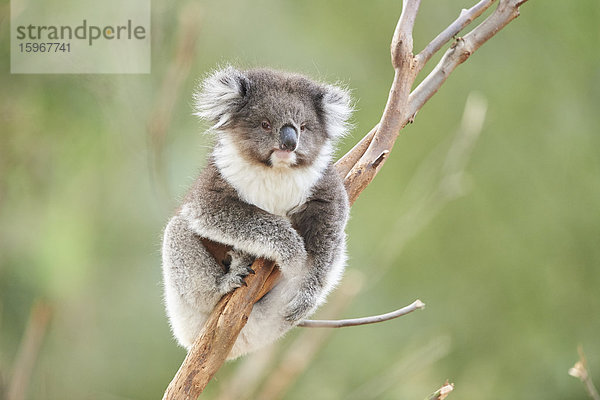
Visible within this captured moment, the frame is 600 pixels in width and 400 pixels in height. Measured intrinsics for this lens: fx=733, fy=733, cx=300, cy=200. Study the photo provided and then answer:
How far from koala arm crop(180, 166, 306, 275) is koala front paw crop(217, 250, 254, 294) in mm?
64

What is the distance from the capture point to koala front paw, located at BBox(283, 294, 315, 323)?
262 cm

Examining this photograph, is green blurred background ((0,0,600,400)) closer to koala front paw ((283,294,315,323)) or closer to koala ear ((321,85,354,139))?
koala ear ((321,85,354,139))

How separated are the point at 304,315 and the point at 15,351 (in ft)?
10.1

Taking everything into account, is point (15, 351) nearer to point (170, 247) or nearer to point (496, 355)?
point (170, 247)

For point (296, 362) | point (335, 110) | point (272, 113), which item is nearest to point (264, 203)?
point (272, 113)

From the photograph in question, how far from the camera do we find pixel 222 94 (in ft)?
8.66

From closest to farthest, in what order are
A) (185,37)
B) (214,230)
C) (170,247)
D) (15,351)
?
(185,37) < (214,230) < (170,247) < (15,351)

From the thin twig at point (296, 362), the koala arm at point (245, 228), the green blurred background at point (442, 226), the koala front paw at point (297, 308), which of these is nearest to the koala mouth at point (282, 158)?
the koala arm at point (245, 228)

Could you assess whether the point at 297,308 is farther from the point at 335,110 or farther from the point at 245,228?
the point at 335,110

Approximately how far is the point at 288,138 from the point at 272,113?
0.14 metres

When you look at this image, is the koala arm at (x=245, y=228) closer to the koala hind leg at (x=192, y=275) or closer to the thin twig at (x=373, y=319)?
the koala hind leg at (x=192, y=275)

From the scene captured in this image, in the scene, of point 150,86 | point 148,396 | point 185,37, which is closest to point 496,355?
point 148,396

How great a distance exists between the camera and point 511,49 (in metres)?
6.93

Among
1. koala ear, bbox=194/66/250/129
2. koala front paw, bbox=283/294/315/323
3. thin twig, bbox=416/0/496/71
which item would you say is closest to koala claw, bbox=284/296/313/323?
koala front paw, bbox=283/294/315/323
